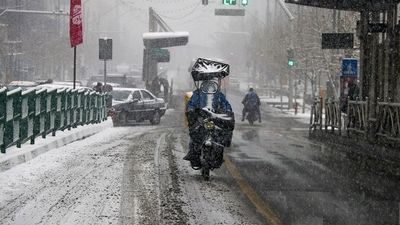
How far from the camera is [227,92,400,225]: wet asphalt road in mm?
7934

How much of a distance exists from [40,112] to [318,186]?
7247mm

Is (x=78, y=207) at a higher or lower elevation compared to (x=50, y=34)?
lower

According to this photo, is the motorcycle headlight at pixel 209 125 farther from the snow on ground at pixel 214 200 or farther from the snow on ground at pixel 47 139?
the snow on ground at pixel 47 139

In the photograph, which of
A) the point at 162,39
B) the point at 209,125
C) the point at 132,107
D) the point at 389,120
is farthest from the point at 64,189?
the point at 162,39

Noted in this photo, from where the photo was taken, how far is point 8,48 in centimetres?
5231

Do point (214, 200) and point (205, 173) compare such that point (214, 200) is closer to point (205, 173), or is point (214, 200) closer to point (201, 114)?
point (205, 173)

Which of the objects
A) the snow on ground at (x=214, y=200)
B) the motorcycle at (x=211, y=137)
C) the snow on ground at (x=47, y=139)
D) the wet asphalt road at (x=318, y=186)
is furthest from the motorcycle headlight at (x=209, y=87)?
the snow on ground at (x=47, y=139)

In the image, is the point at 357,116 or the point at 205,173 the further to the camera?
the point at 357,116

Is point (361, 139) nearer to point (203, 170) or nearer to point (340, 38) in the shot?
point (340, 38)

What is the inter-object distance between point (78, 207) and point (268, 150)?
858 cm

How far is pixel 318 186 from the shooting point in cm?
1017

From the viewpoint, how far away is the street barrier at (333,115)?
2037 cm

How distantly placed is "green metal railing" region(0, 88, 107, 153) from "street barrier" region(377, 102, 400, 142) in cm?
779

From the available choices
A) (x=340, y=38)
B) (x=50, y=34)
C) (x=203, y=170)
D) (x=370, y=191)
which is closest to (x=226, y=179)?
(x=203, y=170)
